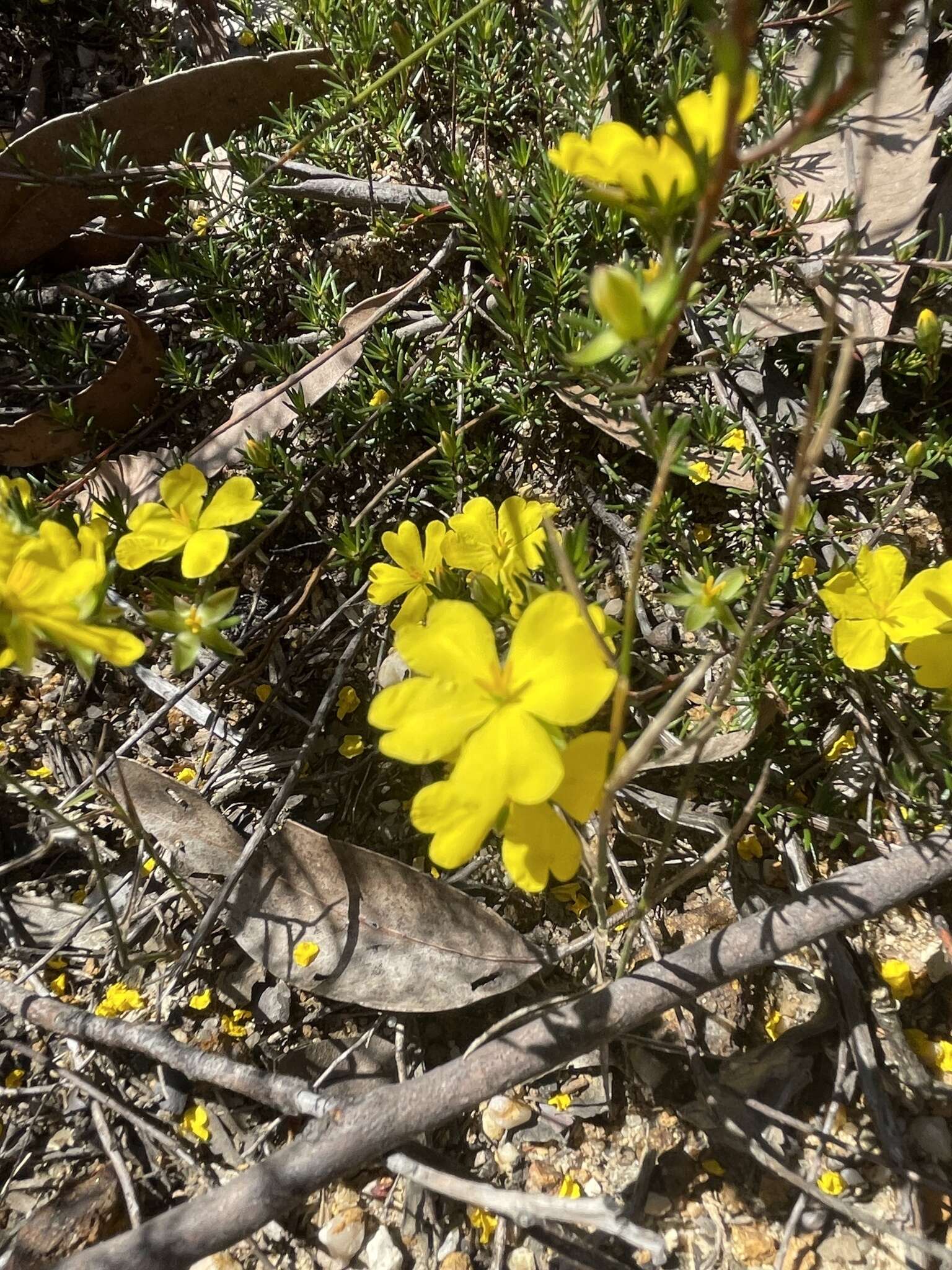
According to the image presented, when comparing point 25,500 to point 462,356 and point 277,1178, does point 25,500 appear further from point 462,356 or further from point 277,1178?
point 277,1178

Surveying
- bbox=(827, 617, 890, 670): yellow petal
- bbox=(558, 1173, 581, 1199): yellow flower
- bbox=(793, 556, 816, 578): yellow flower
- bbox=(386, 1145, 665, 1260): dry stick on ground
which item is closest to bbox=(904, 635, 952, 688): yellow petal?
bbox=(827, 617, 890, 670): yellow petal

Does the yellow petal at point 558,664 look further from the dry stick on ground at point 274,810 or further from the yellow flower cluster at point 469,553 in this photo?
the dry stick on ground at point 274,810

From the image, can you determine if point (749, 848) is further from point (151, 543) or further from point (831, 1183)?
point (151, 543)

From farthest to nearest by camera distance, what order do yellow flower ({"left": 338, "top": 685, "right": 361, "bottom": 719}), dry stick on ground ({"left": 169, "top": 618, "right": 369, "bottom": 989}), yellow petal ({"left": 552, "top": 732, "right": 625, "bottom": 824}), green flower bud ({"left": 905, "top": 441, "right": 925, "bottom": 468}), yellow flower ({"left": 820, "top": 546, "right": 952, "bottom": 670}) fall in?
1. yellow flower ({"left": 338, "top": 685, "right": 361, "bottom": 719})
2. dry stick on ground ({"left": 169, "top": 618, "right": 369, "bottom": 989})
3. green flower bud ({"left": 905, "top": 441, "right": 925, "bottom": 468})
4. yellow flower ({"left": 820, "top": 546, "right": 952, "bottom": 670})
5. yellow petal ({"left": 552, "top": 732, "right": 625, "bottom": 824})

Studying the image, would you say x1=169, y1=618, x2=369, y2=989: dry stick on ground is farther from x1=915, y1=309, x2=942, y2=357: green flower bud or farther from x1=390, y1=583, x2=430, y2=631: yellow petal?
x1=915, y1=309, x2=942, y2=357: green flower bud

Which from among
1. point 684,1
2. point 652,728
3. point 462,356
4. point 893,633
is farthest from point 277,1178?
point 684,1

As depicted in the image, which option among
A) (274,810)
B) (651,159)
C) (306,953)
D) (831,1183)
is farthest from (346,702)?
(831,1183)

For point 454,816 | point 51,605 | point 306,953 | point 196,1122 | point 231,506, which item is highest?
point 51,605
